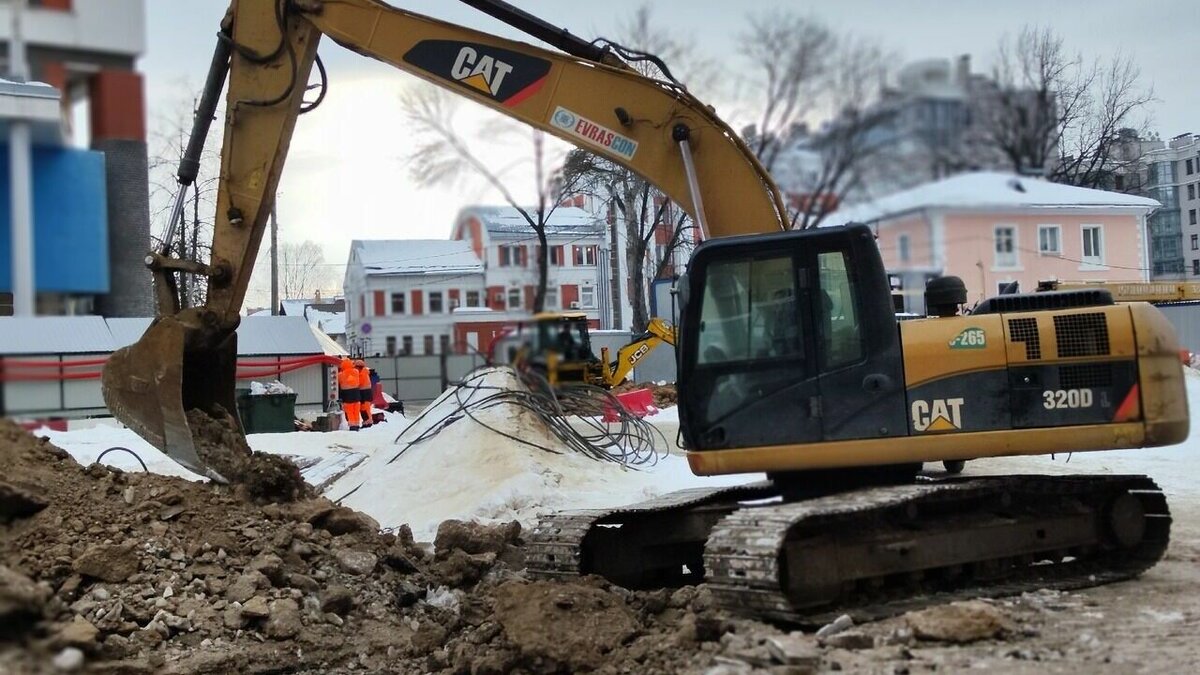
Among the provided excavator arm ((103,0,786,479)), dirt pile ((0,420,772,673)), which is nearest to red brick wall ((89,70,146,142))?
excavator arm ((103,0,786,479))

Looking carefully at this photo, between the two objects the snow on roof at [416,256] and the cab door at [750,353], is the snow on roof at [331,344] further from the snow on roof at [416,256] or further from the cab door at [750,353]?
the cab door at [750,353]

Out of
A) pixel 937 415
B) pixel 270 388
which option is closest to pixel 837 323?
pixel 937 415

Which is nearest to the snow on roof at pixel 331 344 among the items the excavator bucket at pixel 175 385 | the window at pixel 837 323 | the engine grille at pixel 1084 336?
the excavator bucket at pixel 175 385

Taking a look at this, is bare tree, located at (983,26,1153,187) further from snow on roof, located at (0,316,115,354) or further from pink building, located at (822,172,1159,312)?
snow on roof, located at (0,316,115,354)

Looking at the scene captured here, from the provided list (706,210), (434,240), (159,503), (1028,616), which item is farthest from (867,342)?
(159,503)

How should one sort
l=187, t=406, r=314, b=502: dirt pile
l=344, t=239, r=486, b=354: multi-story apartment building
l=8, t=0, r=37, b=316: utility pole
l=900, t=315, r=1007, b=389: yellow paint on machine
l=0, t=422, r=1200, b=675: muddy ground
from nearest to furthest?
l=8, t=0, r=37, b=316: utility pole
l=344, t=239, r=486, b=354: multi-story apartment building
l=0, t=422, r=1200, b=675: muddy ground
l=900, t=315, r=1007, b=389: yellow paint on machine
l=187, t=406, r=314, b=502: dirt pile

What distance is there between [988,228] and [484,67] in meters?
3.50

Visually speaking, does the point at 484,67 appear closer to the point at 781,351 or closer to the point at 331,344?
the point at 331,344

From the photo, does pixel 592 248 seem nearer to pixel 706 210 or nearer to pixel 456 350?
pixel 456 350

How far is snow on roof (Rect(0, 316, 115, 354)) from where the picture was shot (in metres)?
1.74

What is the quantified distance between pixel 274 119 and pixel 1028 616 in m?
4.88

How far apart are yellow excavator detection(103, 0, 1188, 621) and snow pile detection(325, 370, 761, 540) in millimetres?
4631

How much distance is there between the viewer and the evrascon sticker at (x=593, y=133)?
19.6 feet

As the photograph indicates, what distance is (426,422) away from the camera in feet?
47.8
